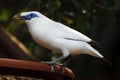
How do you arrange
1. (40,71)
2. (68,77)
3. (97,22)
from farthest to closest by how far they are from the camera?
(97,22), (68,77), (40,71)

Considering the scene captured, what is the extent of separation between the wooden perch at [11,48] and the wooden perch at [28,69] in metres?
2.28

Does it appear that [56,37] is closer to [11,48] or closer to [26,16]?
[26,16]

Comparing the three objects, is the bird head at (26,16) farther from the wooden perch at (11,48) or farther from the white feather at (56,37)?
the wooden perch at (11,48)

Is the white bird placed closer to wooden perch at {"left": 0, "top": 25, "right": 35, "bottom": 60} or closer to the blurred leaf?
wooden perch at {"left": 0, "top": 25, "right": 35, "bottom": 60}

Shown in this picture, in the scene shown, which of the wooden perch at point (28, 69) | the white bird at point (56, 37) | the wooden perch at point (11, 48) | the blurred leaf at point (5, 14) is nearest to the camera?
the wooden perch at point (28, 69)

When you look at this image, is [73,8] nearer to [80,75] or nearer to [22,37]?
[22,37]

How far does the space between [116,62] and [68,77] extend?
4393 mm

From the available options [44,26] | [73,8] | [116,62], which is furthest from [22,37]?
[44,26]

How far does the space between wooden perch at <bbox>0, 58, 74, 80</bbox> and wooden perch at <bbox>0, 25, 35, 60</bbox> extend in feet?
7.47

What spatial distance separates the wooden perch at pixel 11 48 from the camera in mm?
4887

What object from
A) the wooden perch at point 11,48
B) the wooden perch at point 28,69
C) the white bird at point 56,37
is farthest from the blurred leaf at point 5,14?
the wooden perch at point 28,69

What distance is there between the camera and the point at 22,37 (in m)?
6.00

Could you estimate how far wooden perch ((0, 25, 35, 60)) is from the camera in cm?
489

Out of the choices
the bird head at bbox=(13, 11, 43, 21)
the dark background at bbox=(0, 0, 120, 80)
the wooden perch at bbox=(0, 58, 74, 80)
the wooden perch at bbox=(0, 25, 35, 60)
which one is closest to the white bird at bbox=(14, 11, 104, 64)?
the bird head at bbox=(13, 11, 43, 21)
